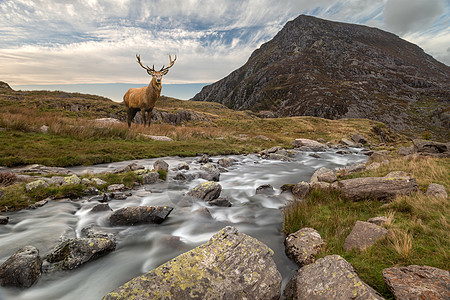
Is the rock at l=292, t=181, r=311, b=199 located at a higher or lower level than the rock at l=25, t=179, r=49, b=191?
lower

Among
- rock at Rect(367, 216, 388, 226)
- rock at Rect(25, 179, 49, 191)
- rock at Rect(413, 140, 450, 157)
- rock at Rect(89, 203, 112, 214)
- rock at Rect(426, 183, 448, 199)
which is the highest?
rock at Rect(413, 140, 450, 157)

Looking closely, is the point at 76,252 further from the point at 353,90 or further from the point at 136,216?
the point at 353,90

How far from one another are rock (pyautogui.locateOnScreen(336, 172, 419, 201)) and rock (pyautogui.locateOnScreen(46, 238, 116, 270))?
758cm

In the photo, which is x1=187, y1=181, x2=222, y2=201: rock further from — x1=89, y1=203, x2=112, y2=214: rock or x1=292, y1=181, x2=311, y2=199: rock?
x1=292, y1=181, x2=311, y2=199: rock

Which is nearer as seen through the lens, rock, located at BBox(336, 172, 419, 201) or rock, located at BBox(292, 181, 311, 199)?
rock, located at BBox(336, 172, 419, 201)

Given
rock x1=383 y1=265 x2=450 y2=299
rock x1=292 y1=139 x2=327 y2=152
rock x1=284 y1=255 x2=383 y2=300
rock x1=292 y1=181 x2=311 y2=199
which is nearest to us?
rock x1=383 y1=265 x2=450 y2=299

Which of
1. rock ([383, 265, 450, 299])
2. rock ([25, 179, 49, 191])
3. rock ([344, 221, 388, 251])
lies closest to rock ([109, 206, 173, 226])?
rock ([25, 179, 49, 191])

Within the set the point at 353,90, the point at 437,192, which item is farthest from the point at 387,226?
the point at 353,90

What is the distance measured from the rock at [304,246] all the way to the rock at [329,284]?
0.86 meters

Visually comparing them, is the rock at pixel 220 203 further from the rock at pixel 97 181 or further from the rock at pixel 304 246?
the rock at pixel 97 181

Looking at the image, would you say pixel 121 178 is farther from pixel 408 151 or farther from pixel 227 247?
pixel 408 151

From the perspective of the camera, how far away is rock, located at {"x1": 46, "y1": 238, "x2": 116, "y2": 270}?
13.7ft

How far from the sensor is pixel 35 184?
741cm

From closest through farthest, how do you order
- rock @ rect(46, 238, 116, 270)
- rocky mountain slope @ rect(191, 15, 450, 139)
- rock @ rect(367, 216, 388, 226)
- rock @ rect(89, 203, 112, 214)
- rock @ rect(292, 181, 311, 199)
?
rock @ rect(46, 238, 116, 270) → rock @ rect(367, 216, 388, 226) → rock @ rect(89, 203, 112, 214) → rock @ rect(292, 181, 311, 199) → rocky mountain slope @ rect(191, 15, 450, 139)
